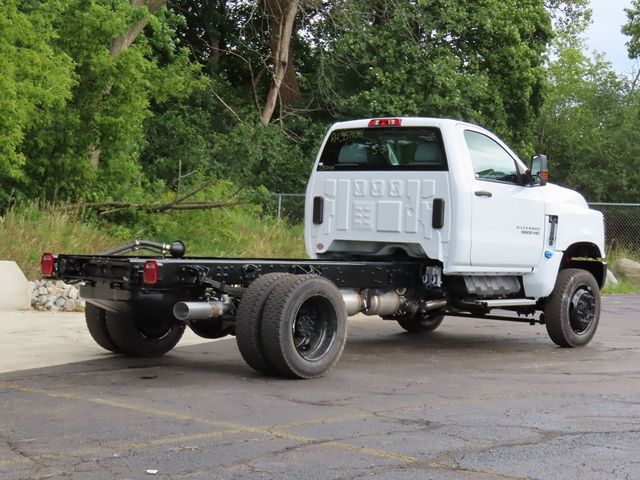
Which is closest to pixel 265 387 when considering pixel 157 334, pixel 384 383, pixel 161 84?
pixel 384 383

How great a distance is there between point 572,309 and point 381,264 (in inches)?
110

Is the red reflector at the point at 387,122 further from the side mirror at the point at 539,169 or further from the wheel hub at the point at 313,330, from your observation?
the wheel hub at the point at 313,330

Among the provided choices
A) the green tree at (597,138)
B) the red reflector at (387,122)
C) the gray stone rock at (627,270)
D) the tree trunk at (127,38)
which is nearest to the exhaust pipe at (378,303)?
the red reflector at (387,122)

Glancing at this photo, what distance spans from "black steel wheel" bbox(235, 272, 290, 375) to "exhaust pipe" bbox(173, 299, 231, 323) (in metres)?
0.26

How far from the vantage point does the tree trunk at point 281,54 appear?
2855cm

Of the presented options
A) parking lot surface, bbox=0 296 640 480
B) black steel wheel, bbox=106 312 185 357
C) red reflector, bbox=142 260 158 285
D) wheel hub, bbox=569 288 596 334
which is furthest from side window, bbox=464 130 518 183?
red reflector, bbox=142 260 158 285

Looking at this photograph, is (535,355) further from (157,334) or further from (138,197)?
(138,197)

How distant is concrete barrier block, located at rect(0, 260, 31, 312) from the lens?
13896 millimetres

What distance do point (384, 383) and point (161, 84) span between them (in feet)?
43.1

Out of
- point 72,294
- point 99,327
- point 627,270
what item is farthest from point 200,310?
point 627,270

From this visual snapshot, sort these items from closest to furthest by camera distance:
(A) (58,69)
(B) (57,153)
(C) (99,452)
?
1. (C) (99,452)
2. (A) (58,69)
3. (B) (57,153)

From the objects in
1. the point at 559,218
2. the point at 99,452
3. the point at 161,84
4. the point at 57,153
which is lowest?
the point at 99,452

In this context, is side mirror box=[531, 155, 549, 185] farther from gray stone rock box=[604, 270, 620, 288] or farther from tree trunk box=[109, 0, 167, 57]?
gray stone rock box=[604, 270, 620, 288]

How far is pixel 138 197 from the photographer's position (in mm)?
19969
